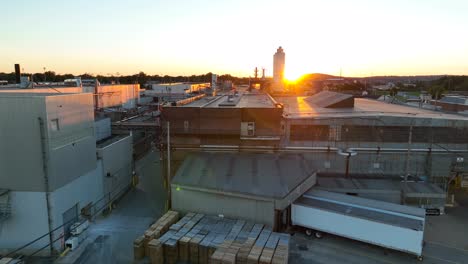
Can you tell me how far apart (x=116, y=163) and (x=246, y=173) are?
36.2 feet

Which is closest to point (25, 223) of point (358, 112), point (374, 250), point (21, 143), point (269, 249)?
point (21, 143)

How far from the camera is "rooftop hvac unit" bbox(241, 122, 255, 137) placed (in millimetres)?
23672

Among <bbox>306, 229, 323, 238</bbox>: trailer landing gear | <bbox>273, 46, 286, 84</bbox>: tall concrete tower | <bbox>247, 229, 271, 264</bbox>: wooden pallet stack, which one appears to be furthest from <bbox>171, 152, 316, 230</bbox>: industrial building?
<bbox>273, 46, 286, 84</bbox>: tall concrete tower

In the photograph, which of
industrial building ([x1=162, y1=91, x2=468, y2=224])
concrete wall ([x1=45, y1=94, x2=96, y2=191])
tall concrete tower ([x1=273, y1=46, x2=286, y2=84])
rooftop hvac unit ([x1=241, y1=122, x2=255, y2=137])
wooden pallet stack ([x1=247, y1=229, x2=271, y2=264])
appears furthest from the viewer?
tall concrete tower ([x1=273, y1=46, x2=286, y2=84])

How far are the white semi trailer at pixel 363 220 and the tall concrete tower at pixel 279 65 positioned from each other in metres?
42.9

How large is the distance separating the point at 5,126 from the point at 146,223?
10003mm

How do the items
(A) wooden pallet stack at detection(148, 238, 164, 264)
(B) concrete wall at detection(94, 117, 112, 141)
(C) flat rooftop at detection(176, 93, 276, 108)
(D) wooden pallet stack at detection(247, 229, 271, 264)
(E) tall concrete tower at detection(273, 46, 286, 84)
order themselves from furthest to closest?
(E) tall concrete tower at detection(273, 46, 286, 84)
(C) flat rooftop at detection(176, 93, 276, 108)
(B) concrete wall at detection(94, 117, 112, 141)
(A) wooden pallet stack at detection(148, 238, 164, 264)
(D) wooden pallet stack at detection(247, 229, 271, 264)

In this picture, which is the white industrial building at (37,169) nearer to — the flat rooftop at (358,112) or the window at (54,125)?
the window at (54,125)

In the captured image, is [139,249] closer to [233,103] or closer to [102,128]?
[102,128]

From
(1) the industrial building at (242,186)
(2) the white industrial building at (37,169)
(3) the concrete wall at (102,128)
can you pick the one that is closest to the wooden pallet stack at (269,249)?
(1) the industrial building at (242,186)

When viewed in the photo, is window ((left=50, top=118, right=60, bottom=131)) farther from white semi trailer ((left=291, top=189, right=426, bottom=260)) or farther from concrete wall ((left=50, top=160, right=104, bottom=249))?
white semi trailer ((left=291, top=189, right=426, bottom=260))

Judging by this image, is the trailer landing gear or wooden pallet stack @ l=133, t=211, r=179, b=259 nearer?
wooden pallet stack @ l=133, t=211, r=179, b=259

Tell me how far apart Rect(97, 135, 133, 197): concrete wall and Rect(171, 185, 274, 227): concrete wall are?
6.09 metres

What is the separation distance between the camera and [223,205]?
18828mm
